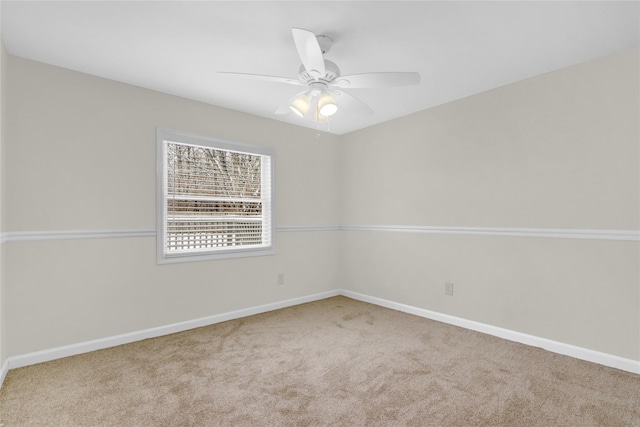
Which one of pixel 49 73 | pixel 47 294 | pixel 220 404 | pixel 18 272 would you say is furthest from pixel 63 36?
pixel 220 404

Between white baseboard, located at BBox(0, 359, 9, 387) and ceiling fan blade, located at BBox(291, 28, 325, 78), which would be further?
white baseboard, located at BBox(0, 359, 9, 387)

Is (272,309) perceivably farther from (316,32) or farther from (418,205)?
(316,32)

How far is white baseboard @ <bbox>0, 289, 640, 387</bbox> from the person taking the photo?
2.32 meters

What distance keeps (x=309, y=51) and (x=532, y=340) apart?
284cm

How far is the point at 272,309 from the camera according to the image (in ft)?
12.4

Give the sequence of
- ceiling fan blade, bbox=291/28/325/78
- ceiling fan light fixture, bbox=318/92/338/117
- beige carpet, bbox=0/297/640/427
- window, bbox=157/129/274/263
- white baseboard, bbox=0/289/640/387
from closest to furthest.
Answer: ceiling fan blade, bbox=291/28/325/78 → beige carpet, bbox=0/297/640/427 → ceiling fan light fixture, bbox=318/92/338/117 → white baseboard, bbox=0/289/640/387 → window, bbox=157/129/274/263

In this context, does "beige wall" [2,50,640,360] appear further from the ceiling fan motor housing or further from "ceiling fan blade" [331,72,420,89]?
the ceiling fan motor housing

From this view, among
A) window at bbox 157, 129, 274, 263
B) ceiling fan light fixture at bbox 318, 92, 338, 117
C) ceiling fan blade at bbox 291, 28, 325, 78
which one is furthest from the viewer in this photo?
window at bbox 157, 129, 274, 263

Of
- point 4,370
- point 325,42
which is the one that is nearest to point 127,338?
point 4,370

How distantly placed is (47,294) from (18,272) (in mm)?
247

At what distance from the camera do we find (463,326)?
3172 millimetres

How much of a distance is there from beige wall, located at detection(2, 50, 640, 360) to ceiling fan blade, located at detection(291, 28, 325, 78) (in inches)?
70.3

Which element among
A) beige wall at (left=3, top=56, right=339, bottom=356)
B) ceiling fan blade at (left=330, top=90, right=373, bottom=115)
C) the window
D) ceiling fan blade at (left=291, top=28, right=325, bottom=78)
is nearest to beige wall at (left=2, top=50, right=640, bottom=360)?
beige wall at (left=3, top=56, right=339, bottom=356)

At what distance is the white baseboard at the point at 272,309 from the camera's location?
7.61ft
